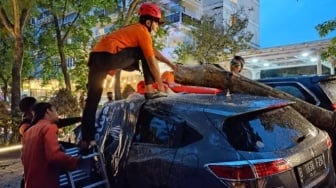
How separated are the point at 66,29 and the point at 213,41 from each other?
8103 mm

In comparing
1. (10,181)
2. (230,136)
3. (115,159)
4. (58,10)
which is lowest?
(10,181)

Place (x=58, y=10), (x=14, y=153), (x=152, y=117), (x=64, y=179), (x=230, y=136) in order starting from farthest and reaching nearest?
(x=58, y=10), (x=14, y=153), (x=64, y=179), (x=152, y=117), (x=230, y=136)

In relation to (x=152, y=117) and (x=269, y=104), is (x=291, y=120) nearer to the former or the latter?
(x=269, y=104)

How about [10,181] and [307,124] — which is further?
[10,181]

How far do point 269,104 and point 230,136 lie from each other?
0.61 metres

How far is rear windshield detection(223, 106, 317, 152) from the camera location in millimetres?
3070

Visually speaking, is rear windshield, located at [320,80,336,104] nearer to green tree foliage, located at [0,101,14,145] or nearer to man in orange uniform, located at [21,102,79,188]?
man in orange uniform, located at [21,102,79,188]

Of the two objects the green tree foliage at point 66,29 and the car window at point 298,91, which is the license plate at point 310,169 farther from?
the green tree foliage at point 66,29

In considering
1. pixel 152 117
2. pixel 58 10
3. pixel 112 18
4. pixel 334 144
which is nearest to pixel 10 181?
pixel 152 117

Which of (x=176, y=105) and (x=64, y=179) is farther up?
(x=176, y=105)

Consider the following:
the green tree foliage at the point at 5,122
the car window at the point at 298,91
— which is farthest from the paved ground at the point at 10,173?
the car window at the point at 298,91

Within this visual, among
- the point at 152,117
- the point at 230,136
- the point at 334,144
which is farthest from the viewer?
the point at 334,144

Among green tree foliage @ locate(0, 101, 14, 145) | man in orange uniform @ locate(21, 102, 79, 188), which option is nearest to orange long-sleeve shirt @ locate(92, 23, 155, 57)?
man in orange uniform @ locate(21, 102, 79, 188)

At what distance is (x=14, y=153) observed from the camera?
10.5 meters
